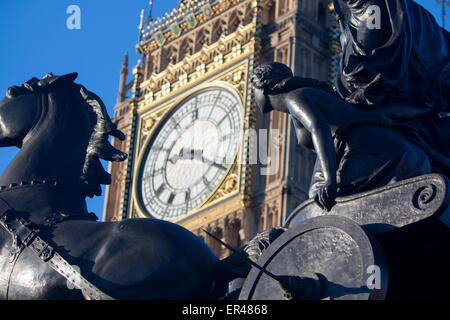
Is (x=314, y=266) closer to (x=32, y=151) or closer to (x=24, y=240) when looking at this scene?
(x=24, y=240)

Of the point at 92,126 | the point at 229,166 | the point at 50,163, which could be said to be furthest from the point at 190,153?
the point at 50,163

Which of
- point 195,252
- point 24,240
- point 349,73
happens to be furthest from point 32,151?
point 349,73

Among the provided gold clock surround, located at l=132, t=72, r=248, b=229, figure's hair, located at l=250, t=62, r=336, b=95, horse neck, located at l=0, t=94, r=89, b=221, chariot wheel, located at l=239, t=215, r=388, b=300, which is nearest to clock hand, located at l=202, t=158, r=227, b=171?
gold clock surround, located at l=132, t=72, r=248, b=229

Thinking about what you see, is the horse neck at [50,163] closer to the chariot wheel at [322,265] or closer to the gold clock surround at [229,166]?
the chariot wheel at [322,265]

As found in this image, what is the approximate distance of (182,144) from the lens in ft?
99.9

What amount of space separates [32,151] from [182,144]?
958 inches

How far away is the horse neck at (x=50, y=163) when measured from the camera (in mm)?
5855

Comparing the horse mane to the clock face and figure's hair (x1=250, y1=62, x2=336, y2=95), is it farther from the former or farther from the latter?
the clock face

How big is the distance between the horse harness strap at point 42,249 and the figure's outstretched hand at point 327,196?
1065mm

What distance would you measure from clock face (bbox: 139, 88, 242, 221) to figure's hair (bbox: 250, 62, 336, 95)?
22448mm

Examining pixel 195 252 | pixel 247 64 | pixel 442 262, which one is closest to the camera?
pixel 442 262

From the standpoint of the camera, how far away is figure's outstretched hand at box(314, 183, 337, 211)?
17.4ft

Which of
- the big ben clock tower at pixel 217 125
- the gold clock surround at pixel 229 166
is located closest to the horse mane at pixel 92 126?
the big ben clock tower at pixel 217 125
